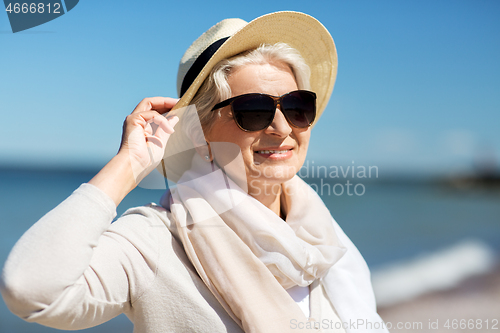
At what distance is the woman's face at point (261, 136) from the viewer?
208 cm

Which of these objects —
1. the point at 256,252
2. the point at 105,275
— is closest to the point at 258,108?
the point at 256,252

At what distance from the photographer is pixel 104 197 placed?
140 cm

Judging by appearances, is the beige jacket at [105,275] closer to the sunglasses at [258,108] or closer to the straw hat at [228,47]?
the straw hat at [228,47]

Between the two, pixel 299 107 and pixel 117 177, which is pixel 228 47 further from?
pixel 117 177

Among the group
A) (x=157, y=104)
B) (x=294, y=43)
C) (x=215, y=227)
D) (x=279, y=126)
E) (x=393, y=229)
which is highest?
(x=294, y=43)

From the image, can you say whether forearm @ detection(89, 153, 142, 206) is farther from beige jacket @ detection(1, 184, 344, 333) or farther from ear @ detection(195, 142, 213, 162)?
ear @ detection(195, 142, 213, 162)

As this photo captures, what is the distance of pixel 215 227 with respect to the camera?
1861 millimetres

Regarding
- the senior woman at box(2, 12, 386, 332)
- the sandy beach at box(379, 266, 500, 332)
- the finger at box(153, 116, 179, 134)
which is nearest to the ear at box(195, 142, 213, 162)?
the senior woman at box(2, 12, 386, 332)

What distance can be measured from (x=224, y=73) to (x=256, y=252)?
110 centimetres

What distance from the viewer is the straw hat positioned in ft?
6.86

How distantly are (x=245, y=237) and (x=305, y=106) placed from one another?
3.00ft

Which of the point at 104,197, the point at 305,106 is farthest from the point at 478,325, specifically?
the point at 104,197

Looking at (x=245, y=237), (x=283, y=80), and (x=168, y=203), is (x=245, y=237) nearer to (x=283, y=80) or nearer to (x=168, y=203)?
(x=168, y=203)

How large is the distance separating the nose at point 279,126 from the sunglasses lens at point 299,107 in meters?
0.04
